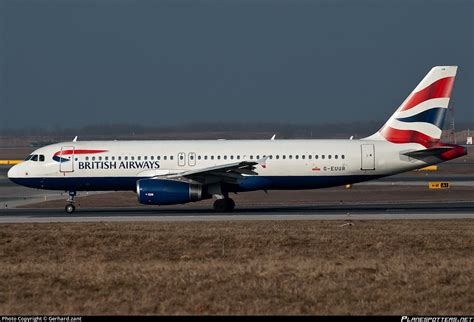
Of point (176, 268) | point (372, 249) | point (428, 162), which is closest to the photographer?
point (176, 268)

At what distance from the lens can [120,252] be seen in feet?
77.0

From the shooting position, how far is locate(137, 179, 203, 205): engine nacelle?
38094 mm

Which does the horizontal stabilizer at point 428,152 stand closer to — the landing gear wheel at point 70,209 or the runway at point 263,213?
the runway at point 263,213

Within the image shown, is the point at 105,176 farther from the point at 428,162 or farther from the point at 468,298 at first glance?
the point at 468,298

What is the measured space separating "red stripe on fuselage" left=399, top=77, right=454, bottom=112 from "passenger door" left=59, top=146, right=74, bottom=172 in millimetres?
15684

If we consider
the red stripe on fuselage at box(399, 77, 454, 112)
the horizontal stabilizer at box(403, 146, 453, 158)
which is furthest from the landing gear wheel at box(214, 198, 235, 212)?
the red stripe on fuselage at box(399, 77, 454, 112)

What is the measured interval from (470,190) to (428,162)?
13.1 meters

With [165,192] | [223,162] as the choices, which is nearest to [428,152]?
[223,162]

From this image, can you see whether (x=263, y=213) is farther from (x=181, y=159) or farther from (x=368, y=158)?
(x=368, y=158)

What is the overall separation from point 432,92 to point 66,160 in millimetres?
17528

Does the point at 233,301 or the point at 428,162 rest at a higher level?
the point at 428,162

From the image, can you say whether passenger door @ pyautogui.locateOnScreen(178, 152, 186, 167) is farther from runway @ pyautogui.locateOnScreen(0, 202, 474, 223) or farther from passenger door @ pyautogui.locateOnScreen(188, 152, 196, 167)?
runway @ pyautogui.locateOnScreen(0, 202, 474, 223)

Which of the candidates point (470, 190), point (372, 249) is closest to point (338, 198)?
point (470, 190)

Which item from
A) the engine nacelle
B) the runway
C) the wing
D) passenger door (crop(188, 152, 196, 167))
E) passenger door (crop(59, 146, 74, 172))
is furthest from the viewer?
passenger door (crop(59, 146, 74, 172))
